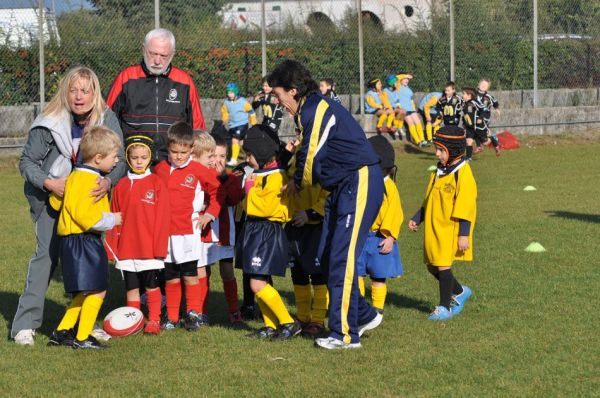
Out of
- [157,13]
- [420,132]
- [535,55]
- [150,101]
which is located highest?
[157,13]

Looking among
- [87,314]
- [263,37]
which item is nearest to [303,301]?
[87,314]

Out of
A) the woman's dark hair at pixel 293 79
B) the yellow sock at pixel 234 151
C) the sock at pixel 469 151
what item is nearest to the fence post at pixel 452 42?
the sock at pixel 469 151

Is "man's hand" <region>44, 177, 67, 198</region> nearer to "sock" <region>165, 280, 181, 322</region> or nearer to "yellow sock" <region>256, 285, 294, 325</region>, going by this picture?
"sock" <region>165, 280, 181, 322</region>

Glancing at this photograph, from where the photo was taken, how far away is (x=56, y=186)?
23.5 ft

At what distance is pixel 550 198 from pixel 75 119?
9.59 m

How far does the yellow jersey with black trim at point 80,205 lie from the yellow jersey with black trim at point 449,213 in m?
2.64

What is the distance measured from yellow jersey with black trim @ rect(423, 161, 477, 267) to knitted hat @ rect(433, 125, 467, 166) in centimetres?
11

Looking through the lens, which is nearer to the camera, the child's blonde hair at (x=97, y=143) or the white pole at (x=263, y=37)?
the child's blonde hair at (x=97, y=143)

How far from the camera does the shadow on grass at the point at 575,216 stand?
13.2 m

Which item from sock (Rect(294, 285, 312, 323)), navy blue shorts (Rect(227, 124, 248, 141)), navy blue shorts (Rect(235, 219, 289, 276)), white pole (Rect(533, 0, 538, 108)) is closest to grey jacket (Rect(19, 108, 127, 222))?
navy blue shorts (Rect(235, 219, 289, 276))

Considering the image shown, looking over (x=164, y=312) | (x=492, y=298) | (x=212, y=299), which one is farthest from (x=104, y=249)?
(x=492, y=298)

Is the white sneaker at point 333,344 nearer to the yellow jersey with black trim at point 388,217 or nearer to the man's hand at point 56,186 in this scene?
the yellow jersey with black trim at point 388,217

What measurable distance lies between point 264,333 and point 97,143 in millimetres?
1834

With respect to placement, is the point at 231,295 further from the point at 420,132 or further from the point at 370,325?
the point at 420,132
